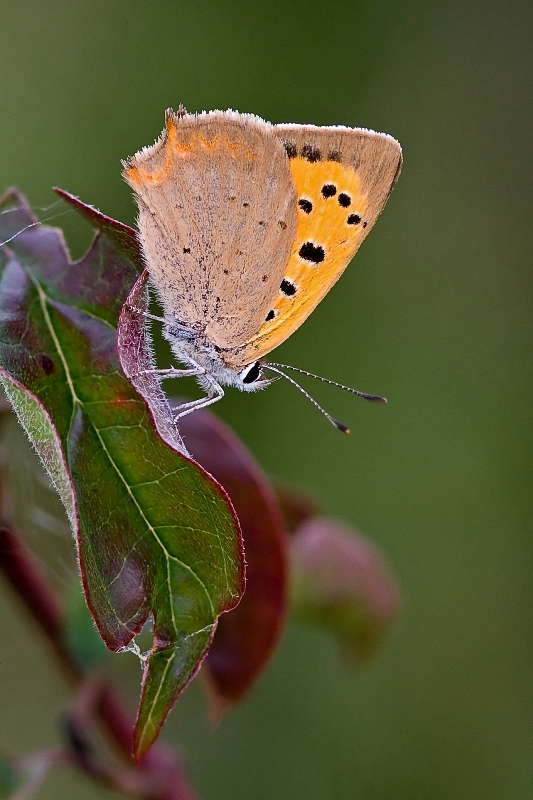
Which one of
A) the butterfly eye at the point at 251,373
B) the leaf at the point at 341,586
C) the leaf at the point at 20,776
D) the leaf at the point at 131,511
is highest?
the leaf at the point at 131,511

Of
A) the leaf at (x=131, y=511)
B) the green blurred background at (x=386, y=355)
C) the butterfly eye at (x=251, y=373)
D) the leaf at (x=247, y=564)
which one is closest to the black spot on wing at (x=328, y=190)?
the butterfly eye at (x=251, y=373)

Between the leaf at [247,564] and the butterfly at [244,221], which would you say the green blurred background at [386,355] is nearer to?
the butterfly at [244,221]

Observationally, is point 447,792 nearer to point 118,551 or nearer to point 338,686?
point 338,686

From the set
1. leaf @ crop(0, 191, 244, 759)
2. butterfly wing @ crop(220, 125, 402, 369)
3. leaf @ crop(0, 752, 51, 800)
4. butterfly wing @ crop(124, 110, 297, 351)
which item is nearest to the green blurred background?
butterfly wing @ crop(124, 110, 297, 351)

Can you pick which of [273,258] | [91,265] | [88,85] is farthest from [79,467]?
[88,85]

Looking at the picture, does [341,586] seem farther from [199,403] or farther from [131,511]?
[131,511]

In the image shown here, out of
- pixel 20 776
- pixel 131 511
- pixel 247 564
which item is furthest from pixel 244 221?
pixel 20 776
